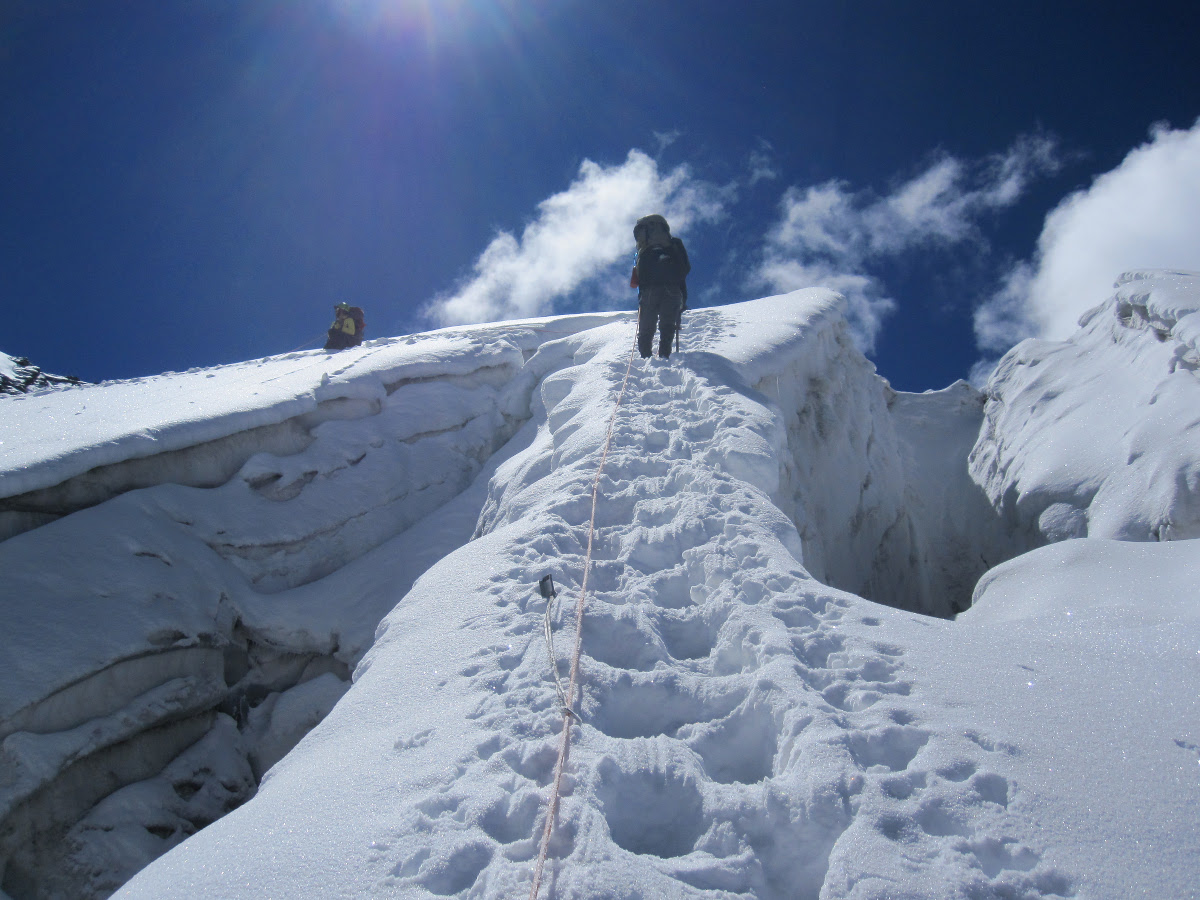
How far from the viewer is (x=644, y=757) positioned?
2500 millimetres

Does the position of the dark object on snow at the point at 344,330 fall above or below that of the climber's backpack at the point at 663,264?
above

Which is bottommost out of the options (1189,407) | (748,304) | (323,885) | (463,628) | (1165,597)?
(323,885)

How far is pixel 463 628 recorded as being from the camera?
11.7 ft

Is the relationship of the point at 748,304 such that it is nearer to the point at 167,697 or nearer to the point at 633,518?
the point at 633,518

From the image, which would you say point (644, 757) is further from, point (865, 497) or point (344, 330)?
point (344, 330)

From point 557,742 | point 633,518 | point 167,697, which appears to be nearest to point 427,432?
point 167,697

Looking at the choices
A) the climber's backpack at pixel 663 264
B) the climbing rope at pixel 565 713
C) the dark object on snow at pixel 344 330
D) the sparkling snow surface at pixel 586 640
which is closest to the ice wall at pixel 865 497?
the sparkling snow surface at pixel 586 640

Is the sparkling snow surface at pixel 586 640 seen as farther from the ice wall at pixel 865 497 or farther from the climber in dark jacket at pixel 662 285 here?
the climber in dark jacket at pixel 662 285

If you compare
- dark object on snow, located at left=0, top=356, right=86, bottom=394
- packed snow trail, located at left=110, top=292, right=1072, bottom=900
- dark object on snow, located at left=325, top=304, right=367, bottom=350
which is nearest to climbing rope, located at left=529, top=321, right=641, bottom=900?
packed snow trail, located at left=110, top=292, right=1072, bottom=900

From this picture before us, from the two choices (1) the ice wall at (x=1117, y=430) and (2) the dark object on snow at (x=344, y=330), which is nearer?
(1) the ice wall at (x=1117, y=430)

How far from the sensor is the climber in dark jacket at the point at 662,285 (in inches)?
336

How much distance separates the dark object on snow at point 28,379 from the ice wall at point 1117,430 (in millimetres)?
17260

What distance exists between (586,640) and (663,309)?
6.10m

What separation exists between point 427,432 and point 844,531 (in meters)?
6.53
